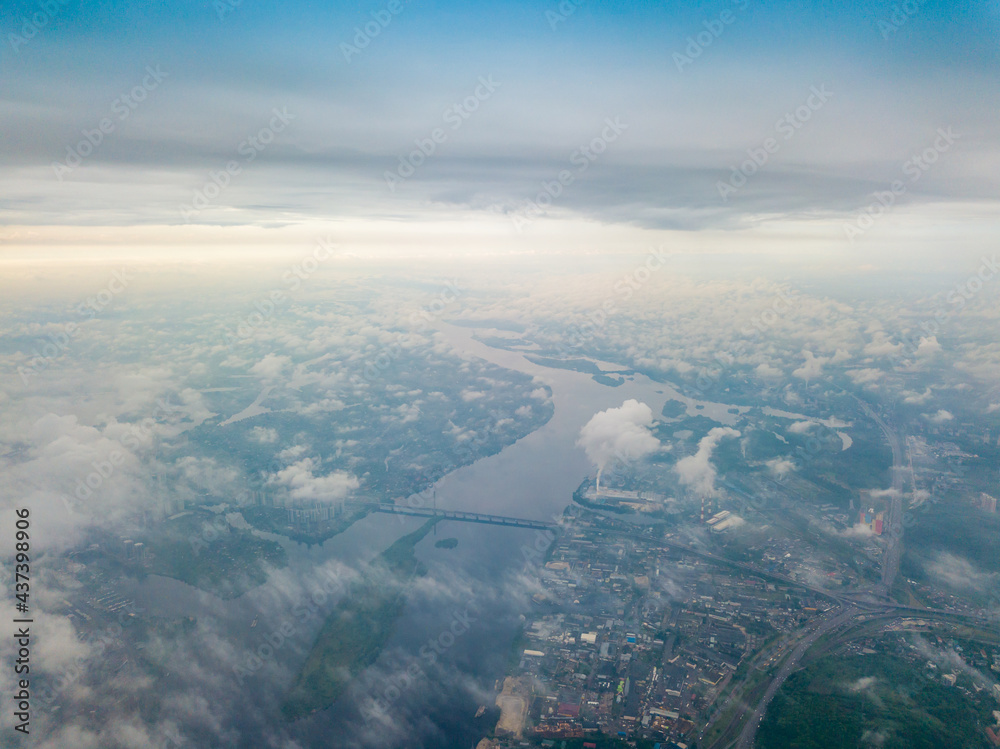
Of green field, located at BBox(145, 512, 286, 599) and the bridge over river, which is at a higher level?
green field, located at BBox(145, 512, 286, 599)

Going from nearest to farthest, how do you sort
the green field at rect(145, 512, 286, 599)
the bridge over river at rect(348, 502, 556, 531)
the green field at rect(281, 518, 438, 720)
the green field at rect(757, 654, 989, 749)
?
the green field at rect(757, 654, 989, 749) < the green field at rect(281, 518, 438, 720) < the green field at rect(145, 512, 286, 599) < the bridge over river at rect(348, 502, 556, 531)

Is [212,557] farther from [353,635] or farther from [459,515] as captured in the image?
[459,515]

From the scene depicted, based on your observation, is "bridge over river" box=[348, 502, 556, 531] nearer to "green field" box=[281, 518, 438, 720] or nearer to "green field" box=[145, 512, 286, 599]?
"green field" box=[281, 518, 438, 720]

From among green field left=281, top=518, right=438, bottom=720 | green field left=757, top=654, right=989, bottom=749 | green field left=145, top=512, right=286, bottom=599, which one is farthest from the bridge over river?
green field left=757, top=654, right=989, bottom=749

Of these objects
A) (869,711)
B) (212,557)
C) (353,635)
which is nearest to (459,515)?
(353,635)

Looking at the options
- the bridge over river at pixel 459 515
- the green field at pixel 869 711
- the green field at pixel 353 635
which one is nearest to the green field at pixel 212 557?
the green field at pixel 353 635

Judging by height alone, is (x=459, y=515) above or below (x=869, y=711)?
below

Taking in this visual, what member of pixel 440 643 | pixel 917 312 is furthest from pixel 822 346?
pixel 440 643

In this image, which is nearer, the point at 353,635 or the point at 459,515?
the point at 353,635

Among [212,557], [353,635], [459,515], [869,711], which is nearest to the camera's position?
[869,711]

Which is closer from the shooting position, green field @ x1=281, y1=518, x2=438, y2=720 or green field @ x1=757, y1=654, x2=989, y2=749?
green field @ x1=757, y1=654, x2=989, y2=749
